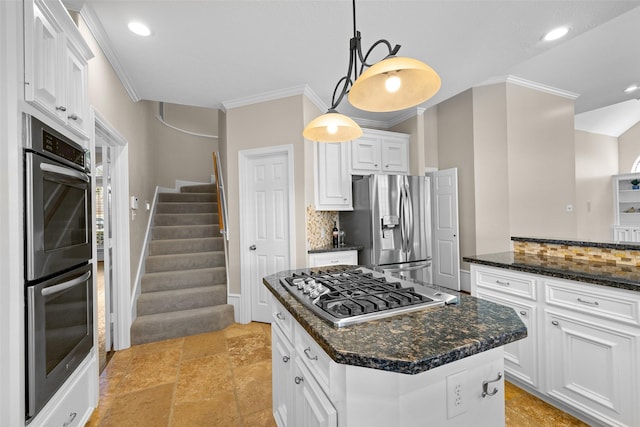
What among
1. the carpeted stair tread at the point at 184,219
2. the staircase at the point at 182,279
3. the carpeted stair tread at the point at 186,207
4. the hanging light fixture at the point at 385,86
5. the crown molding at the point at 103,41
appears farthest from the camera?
the carpeted stair tread at the point at 186,207

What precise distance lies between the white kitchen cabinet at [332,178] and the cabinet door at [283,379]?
1.98 metres

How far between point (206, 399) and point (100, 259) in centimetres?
644

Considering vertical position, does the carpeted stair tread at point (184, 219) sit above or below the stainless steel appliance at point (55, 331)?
above

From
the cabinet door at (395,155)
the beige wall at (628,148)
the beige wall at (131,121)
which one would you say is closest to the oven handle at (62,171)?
the beige wall at (131,121)

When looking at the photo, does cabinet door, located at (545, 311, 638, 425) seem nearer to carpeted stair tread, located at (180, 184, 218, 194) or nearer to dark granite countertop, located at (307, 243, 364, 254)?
dark granite countertop, located at (307, 243, 364, 254)

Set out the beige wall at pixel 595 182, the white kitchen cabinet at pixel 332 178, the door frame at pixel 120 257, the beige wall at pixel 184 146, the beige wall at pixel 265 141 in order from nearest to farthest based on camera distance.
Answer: the door frame at pixel 120 257, the beige wall at pixel 265 141, the white kitchen cabinet at pixel 332 178, the beige wall at pixel 184 146, the beige wall at pixel 595 182

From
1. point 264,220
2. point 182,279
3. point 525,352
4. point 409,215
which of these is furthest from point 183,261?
point 525,352

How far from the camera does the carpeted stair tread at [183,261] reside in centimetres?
340

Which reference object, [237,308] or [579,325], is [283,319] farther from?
[237,308]

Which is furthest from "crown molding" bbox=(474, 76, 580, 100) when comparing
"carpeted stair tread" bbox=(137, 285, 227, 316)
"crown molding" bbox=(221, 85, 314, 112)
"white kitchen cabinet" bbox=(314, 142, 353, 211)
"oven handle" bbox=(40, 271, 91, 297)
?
"oven handle" bbox=(40, 271, 91, 297)

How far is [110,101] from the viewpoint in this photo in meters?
2.40

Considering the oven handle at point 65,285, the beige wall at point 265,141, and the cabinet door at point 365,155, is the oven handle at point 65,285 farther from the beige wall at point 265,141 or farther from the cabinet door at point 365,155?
the cabinet door at point 365,155

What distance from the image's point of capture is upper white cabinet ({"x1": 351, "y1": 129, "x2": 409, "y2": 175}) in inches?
144

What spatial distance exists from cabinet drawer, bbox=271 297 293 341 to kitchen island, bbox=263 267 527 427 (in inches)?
6.9
